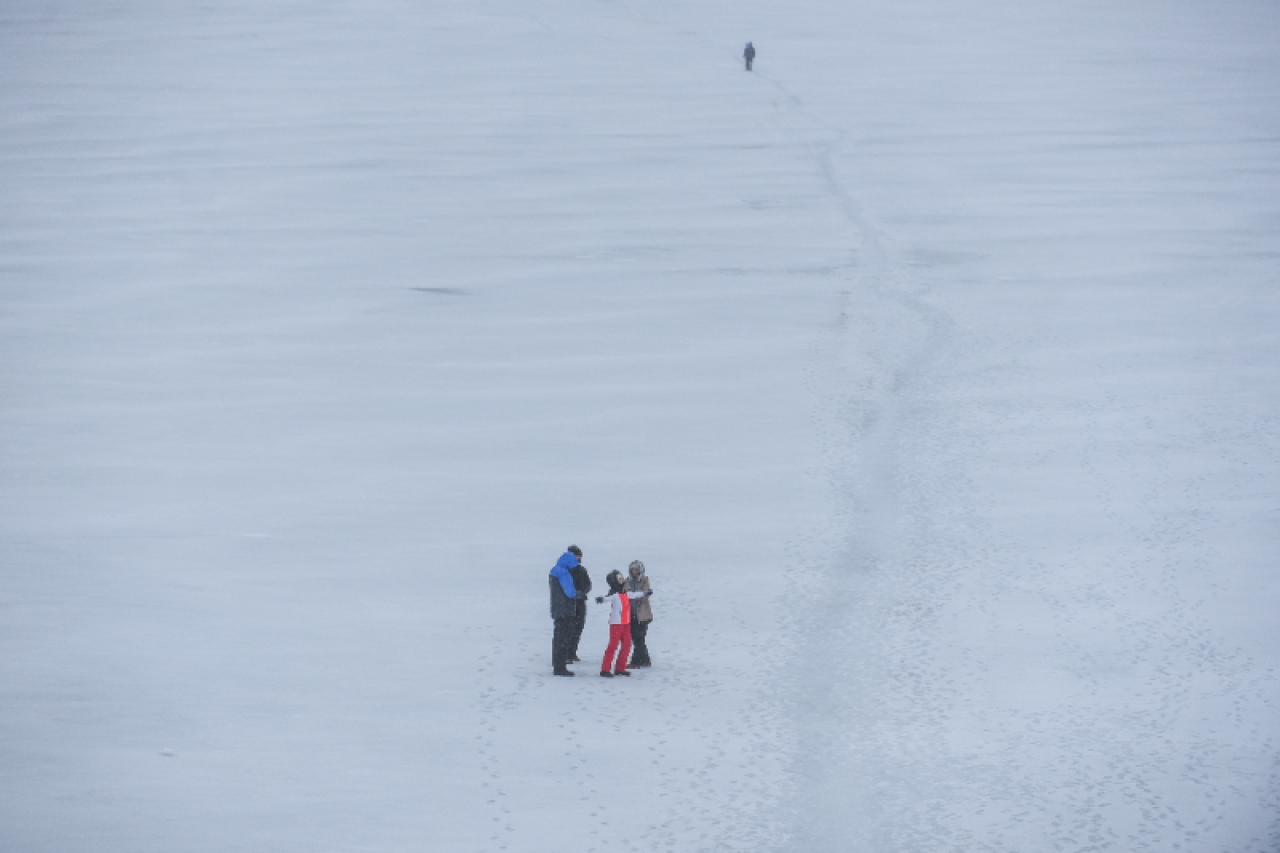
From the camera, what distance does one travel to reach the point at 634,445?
494 inches

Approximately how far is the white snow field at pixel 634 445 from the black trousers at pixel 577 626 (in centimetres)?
20

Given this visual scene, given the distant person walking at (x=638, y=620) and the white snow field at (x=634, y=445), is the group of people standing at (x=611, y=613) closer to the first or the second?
the distant person walking at (x=638, y=620)

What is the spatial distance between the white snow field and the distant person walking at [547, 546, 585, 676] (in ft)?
0.81

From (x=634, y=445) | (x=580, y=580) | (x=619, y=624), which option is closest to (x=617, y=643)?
(x=619, y=624)

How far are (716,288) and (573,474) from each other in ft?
17.4

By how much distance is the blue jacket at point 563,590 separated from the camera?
832cm

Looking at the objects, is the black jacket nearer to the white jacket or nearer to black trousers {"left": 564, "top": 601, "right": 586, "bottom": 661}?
black trousers {"left": 564, "top": 601, "right": 586, "bottom": 661}

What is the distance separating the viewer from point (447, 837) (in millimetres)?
6652

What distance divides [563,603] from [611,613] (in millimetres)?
309

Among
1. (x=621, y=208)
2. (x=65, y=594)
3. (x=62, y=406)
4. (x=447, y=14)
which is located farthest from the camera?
(x=447, y=14)

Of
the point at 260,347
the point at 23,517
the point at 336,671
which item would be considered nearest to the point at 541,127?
the point at 260,347

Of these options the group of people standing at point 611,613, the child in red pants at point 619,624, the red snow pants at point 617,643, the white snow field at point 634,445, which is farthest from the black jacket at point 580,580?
the white snow field at point 634,445

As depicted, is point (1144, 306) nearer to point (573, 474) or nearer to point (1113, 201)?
point (1113, 201)

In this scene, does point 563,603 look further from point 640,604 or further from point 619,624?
point 640,604
